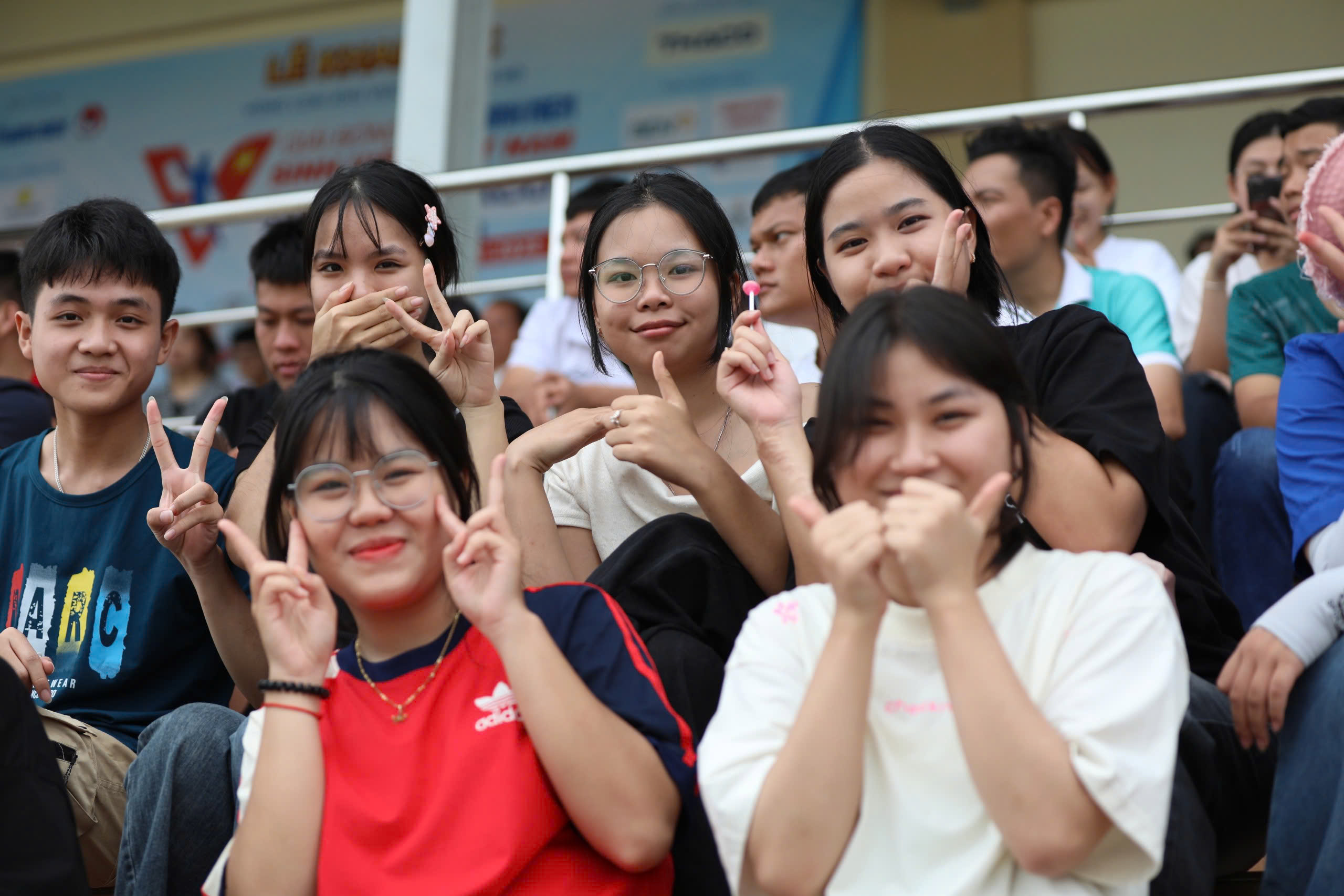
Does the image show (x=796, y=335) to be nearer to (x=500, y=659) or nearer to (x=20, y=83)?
(x=500, y=659)

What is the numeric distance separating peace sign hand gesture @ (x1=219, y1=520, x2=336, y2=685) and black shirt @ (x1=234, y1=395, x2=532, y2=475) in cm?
69

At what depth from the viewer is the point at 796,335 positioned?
3.10 m

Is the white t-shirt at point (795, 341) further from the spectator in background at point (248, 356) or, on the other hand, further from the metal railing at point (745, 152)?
the spectator in background at point (248, 356)

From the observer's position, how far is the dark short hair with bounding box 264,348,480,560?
1.55 m

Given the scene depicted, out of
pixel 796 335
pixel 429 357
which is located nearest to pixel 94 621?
pixel 429 357

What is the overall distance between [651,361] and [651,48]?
14.4 feet

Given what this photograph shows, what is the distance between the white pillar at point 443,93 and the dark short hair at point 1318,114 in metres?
2.18

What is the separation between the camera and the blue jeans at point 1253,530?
7.36 ft

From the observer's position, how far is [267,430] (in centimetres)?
241

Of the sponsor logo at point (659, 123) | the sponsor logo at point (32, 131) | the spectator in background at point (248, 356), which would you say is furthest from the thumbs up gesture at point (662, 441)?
the sponsor logo at point (32, 131)

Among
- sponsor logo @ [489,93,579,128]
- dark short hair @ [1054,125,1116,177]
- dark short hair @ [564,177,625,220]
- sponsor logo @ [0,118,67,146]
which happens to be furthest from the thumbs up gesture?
sponsor logo @ [0,118,67,146]

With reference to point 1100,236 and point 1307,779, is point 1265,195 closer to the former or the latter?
point 1100,236

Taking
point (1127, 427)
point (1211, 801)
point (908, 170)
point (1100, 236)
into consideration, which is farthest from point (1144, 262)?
point (1211, 801)

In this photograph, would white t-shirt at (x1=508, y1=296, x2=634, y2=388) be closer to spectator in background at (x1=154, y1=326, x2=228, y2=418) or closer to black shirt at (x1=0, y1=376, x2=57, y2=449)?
black shirt at (x1=0, y1=376, x2=57, y2=449)
